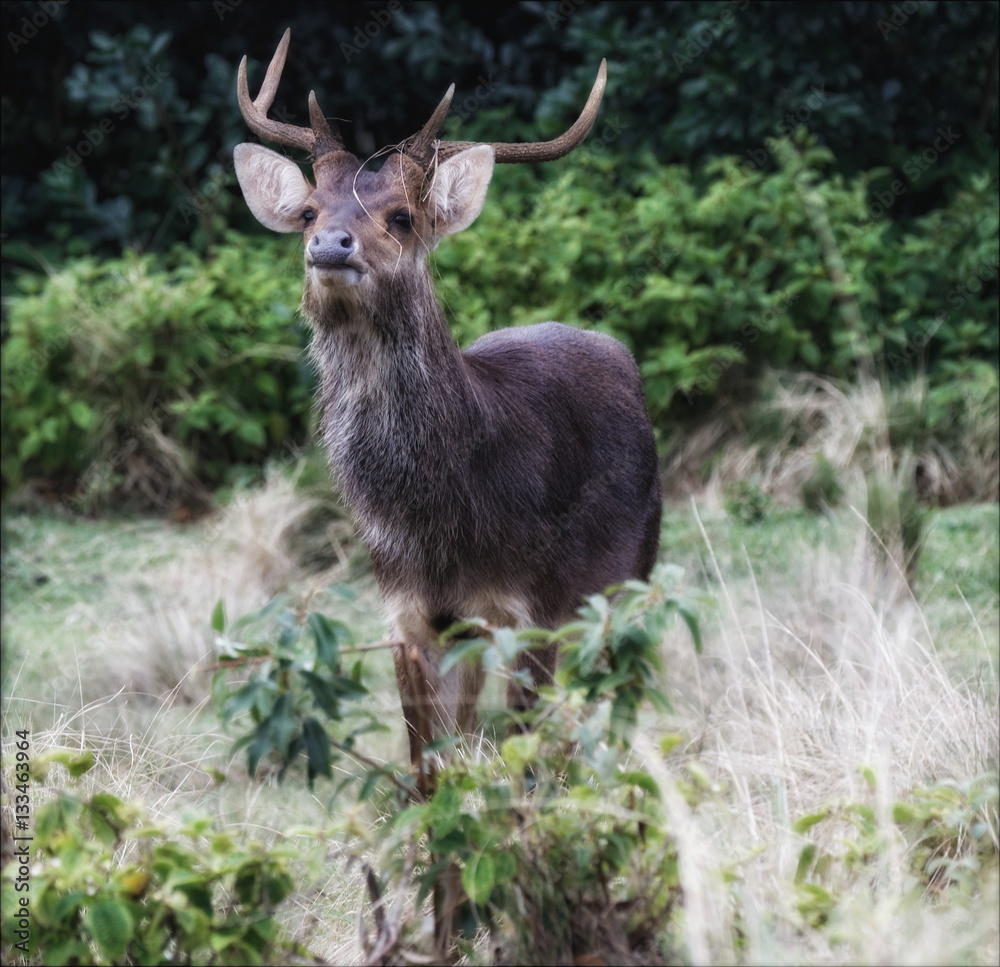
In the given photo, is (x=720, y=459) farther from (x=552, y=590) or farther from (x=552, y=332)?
(x=552, y=590)

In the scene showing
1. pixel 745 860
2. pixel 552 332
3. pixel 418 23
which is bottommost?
pixel 745 860

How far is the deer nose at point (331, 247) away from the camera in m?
3.91

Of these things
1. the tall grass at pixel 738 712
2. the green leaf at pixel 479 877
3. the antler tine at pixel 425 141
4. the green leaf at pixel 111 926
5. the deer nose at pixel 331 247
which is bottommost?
the tall grass at pixel 738 712

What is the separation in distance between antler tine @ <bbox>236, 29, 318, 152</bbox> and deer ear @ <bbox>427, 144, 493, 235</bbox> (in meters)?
0.44

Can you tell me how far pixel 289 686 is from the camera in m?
2.63

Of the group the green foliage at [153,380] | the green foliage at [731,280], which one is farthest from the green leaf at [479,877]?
the green foliage at [153,380]

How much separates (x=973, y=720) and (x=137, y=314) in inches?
233

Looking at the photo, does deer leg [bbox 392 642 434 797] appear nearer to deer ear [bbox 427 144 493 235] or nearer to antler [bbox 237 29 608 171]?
deer ear [bbox 427 144 493 235]

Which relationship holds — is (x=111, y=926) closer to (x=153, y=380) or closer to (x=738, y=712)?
(x=738, y=712)

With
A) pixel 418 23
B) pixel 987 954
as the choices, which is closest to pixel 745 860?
pixel 987 954

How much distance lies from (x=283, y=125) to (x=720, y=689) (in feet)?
8.38

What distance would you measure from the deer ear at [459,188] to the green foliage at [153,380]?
4141mm

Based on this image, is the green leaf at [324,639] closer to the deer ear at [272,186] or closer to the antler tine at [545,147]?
the deer ear at [272,186]

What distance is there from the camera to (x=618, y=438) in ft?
17.1
